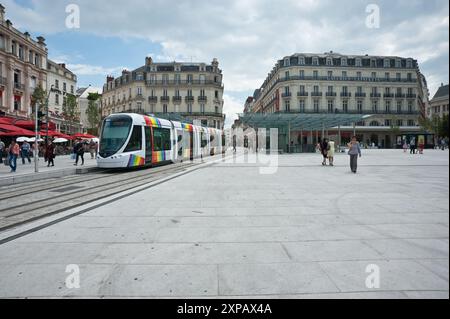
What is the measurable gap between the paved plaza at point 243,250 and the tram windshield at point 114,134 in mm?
7769

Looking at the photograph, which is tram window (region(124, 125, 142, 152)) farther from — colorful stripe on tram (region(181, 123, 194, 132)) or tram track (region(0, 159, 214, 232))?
colorful stripe on tram (region(181, 123, 194, 132))

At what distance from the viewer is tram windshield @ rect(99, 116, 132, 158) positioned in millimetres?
13867

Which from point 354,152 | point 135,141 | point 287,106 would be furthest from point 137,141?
point 287,106

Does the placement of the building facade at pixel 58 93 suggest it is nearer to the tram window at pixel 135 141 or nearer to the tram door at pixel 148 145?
the tram door at pixel 148 145

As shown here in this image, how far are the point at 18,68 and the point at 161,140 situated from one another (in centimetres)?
2921

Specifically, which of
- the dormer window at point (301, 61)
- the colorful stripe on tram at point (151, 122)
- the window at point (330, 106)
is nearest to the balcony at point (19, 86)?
the colorful stripe on tram at point (151, 122)

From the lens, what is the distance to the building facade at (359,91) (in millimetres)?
56469

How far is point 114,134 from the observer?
13977 millimetres

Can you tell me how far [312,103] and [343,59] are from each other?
11643 mm

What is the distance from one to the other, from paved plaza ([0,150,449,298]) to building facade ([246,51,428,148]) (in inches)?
2071

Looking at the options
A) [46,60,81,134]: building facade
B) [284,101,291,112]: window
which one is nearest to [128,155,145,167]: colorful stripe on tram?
[46,60,81,134]: building facade
